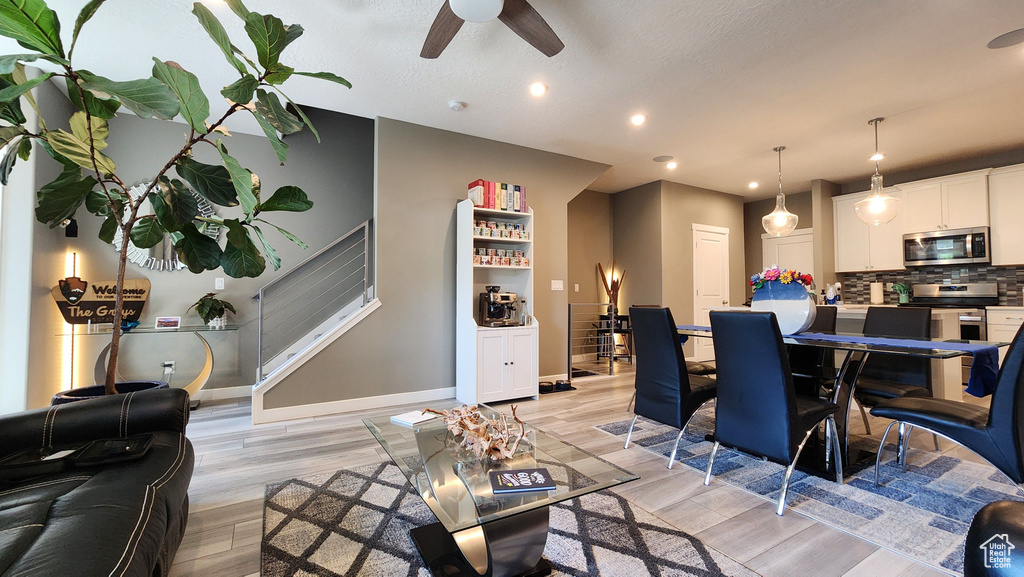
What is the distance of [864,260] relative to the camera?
5.83 meters

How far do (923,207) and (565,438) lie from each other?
583 centimetres

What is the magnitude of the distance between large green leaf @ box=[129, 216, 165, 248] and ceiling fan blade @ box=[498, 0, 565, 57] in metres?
1.94

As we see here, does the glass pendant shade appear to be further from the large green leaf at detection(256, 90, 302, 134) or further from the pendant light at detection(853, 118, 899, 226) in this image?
the large green leaf at detection(256, 90, 302, 134)

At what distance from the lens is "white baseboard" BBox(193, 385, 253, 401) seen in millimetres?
4148

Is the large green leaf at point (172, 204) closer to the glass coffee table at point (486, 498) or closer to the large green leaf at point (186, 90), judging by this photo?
the large green leaf at point (186, 90)

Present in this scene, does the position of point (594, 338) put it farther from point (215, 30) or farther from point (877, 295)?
point (215, 30)

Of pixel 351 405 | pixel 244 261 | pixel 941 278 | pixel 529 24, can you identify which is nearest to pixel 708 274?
pixel 941 278

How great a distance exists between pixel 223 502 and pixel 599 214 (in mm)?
6064

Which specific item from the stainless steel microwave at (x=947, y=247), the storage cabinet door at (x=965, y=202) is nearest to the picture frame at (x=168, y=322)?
the stainless steel microwave at (x=947, y=247)

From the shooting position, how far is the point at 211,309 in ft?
12.8

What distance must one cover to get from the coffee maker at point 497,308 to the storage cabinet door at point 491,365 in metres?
0.19

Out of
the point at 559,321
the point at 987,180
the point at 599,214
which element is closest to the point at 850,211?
the point at 987,180

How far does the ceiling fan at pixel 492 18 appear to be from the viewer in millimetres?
2064

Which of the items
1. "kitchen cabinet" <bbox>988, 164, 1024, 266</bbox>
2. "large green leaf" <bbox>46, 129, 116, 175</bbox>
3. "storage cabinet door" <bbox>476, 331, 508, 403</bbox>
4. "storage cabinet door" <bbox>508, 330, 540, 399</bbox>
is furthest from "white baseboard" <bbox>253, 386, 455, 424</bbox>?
"kitchen cabinet" <bbox>988, 164, 1024, 266</bbox>
